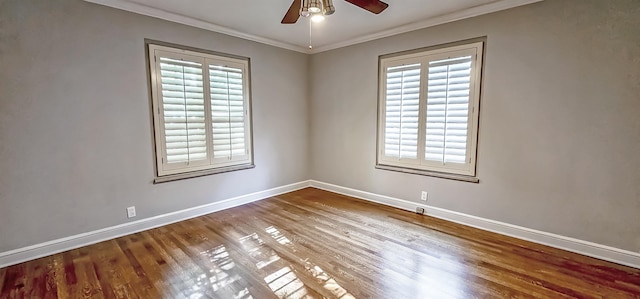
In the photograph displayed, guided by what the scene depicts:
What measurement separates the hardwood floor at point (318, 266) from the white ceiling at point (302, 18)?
2.49m

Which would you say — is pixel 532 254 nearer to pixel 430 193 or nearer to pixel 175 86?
pixel 430 193

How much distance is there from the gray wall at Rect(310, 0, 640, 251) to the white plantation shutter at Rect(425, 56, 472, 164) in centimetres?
Result: 21

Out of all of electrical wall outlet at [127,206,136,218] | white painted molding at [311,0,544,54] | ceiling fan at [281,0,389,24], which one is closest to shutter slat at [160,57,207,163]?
electrical wall outlet at [127,206,136,218]

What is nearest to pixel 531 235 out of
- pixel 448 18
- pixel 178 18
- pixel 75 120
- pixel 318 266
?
pixel 318 266

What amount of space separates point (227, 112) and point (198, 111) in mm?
419

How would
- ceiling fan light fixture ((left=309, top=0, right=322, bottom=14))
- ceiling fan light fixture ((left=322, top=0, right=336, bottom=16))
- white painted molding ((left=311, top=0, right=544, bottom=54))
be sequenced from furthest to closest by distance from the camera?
white painted molding ((left=311, top=0, right=544, bottom=54))
ceiling fan light fixture ((left=322, top=0, right=336, bottom=16))
ceiling fan light fixture ((left=309, top=0, right=322, bottom=14))

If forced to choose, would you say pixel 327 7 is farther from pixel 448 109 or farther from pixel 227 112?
pixel 227 112

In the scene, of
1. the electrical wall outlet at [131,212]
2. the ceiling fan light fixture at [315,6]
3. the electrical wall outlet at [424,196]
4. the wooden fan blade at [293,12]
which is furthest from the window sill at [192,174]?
the ceiling fan light fixture at [315,6]

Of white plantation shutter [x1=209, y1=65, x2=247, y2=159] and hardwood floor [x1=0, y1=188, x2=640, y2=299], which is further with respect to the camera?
white plantation shutter [x1=209, y1=65, x2=247, y2=159]

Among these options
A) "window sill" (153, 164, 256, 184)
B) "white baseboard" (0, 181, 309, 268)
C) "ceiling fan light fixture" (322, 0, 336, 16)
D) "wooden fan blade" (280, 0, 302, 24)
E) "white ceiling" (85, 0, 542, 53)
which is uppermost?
"white ceiling" (85, 0, 542, 53)

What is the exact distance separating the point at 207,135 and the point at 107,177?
3.85 feet

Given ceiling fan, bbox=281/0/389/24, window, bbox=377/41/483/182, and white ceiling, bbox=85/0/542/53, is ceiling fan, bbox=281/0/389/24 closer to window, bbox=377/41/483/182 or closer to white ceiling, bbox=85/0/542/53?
white ceiling, bbox=85/0/542/53

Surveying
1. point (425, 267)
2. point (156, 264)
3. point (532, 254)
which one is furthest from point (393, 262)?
point (156, 264)

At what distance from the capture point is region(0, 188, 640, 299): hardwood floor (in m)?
2.11
